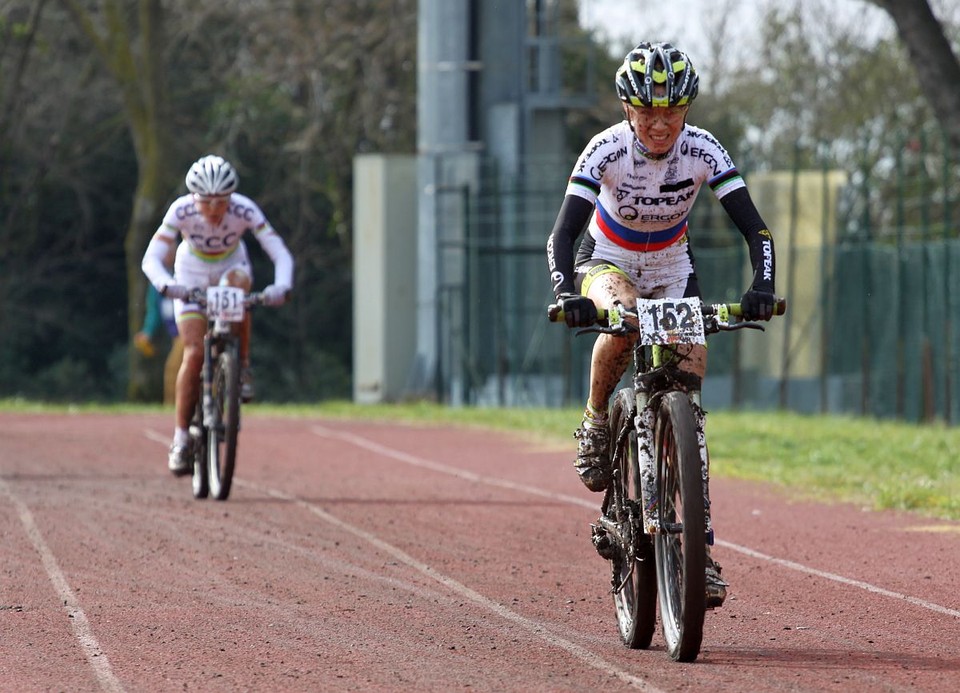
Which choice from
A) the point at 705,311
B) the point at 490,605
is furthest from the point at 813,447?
the point at 705,311

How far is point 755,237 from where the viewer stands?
22.9 feet

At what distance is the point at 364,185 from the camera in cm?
2962

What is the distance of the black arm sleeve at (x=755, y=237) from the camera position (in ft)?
22.2

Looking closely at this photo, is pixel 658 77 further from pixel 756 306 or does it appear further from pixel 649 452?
pixel 649 452

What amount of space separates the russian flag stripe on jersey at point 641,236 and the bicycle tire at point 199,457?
558 cm

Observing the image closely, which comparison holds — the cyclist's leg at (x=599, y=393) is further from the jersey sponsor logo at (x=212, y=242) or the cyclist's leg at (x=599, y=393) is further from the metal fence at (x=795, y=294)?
the metal fence at (x=795, y=294)

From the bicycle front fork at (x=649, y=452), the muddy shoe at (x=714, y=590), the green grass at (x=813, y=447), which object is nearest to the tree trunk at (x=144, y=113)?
the green grass at (x=813, y=447)

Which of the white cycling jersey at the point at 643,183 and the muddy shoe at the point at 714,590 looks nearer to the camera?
the muddy shoe at the point at 714,590

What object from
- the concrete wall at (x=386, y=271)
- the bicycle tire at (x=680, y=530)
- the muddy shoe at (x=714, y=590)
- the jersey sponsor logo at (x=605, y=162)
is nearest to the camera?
the bicycle tire at (x=680, y=530)

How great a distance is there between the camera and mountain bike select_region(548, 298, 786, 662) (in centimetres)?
623

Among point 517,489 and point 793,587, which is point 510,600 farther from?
point 517,489

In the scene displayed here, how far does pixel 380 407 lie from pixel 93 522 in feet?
47.7

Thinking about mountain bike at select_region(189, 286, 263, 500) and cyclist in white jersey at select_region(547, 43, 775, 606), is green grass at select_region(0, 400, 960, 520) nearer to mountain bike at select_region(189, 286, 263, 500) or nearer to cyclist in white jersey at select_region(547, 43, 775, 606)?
mountain bike at select_region(189, 286, 263, 500)

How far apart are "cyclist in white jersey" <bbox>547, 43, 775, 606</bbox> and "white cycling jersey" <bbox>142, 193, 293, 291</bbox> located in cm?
514
